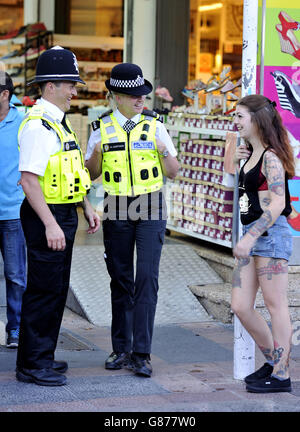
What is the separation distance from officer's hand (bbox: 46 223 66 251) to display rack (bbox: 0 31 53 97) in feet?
22.6

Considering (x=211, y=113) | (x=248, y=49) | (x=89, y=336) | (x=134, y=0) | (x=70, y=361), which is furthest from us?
(x=134, y=0)

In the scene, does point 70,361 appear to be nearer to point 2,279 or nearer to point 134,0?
point 2,279

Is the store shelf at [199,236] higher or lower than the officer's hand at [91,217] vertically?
lower

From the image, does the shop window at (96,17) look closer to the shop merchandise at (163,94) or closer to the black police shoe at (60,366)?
the shop merchandise at (163,94)

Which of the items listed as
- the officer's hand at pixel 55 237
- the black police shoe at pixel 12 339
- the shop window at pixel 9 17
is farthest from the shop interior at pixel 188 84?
the officer's hand at pixel 55 237

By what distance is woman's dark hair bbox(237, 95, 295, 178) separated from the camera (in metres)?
5.40

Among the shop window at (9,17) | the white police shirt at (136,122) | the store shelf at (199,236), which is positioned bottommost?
the store shelf at (199,236)

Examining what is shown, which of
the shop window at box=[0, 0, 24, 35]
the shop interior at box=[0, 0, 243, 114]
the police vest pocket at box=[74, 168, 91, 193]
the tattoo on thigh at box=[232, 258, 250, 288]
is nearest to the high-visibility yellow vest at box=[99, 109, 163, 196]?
the police vest pocket at box=[74, 168, 91, 193]

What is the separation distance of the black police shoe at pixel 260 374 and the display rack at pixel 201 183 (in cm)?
262

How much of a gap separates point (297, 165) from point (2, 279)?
279 cm

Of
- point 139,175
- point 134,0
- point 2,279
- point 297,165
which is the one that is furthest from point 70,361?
point 134,0

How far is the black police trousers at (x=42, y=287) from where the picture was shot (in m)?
5.44

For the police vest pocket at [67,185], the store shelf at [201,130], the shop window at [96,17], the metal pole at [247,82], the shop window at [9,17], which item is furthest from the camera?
the shop window at [9,17]

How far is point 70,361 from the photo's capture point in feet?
20.1
